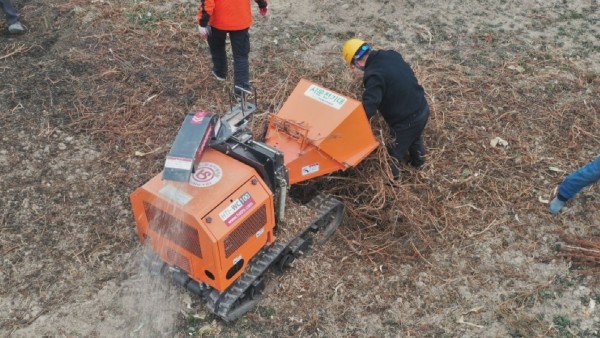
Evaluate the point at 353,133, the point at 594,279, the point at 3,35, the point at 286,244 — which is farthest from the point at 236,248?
the point at 3,35

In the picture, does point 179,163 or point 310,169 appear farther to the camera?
point 310,169

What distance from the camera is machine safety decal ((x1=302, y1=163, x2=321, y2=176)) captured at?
4.79m

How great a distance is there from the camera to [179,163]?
377 centimetres

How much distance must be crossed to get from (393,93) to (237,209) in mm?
1878

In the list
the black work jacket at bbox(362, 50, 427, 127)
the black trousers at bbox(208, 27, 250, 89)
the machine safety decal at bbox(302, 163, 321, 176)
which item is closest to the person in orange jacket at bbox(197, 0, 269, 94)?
the black trousers at bbox(208, 27, 250, 89)

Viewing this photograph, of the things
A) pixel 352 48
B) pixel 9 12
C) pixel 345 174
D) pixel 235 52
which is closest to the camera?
pixel 352 48

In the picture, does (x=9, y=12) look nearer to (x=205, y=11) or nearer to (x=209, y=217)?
(x=205, y=11)

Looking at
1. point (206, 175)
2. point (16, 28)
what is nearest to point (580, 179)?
point (206, 175)

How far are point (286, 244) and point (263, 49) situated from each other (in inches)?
139

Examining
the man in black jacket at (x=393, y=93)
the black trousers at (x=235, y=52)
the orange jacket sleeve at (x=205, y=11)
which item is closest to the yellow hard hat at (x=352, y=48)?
the man in black jacket at (x=393, y=93)

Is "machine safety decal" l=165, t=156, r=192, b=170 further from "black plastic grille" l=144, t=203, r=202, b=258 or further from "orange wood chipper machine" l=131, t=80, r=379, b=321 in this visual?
"black plastic grille" l=144, t=203, r=202, b=258

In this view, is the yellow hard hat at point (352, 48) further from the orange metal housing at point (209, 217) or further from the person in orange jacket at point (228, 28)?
the orange metal housing at point (209, 217)

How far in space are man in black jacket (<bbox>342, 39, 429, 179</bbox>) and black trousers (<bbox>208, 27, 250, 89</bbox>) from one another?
140 cm

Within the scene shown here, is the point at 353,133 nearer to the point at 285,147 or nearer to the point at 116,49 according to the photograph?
the point at 285,147
